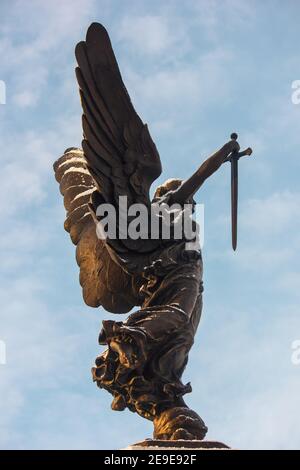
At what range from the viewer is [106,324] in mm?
8430

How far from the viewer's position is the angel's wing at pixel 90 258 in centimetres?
948

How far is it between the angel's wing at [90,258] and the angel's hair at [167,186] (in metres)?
0.59

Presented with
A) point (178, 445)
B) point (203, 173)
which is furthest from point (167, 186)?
point (178, 445)

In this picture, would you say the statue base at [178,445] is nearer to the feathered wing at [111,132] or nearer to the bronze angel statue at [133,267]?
the bronze angel statue at [133,267]

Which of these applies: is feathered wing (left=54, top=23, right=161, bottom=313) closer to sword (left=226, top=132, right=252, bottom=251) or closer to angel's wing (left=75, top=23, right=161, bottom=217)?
angel's wing (left=75, top=23, right=161, bottom=217)

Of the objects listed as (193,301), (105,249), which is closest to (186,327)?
(193,301)

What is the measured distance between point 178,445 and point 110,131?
252cm

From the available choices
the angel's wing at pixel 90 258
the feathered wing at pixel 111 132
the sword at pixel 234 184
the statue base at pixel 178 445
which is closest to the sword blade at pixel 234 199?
the sword at pixel 234 184

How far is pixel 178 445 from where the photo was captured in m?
7.87

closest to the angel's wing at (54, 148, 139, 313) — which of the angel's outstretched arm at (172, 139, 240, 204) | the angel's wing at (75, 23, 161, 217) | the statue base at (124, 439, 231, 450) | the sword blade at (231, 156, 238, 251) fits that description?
the angel's wing at (75, 23, 161, 217)

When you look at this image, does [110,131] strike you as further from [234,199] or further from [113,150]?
[234,199]

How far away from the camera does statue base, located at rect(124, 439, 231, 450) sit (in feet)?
25.4
